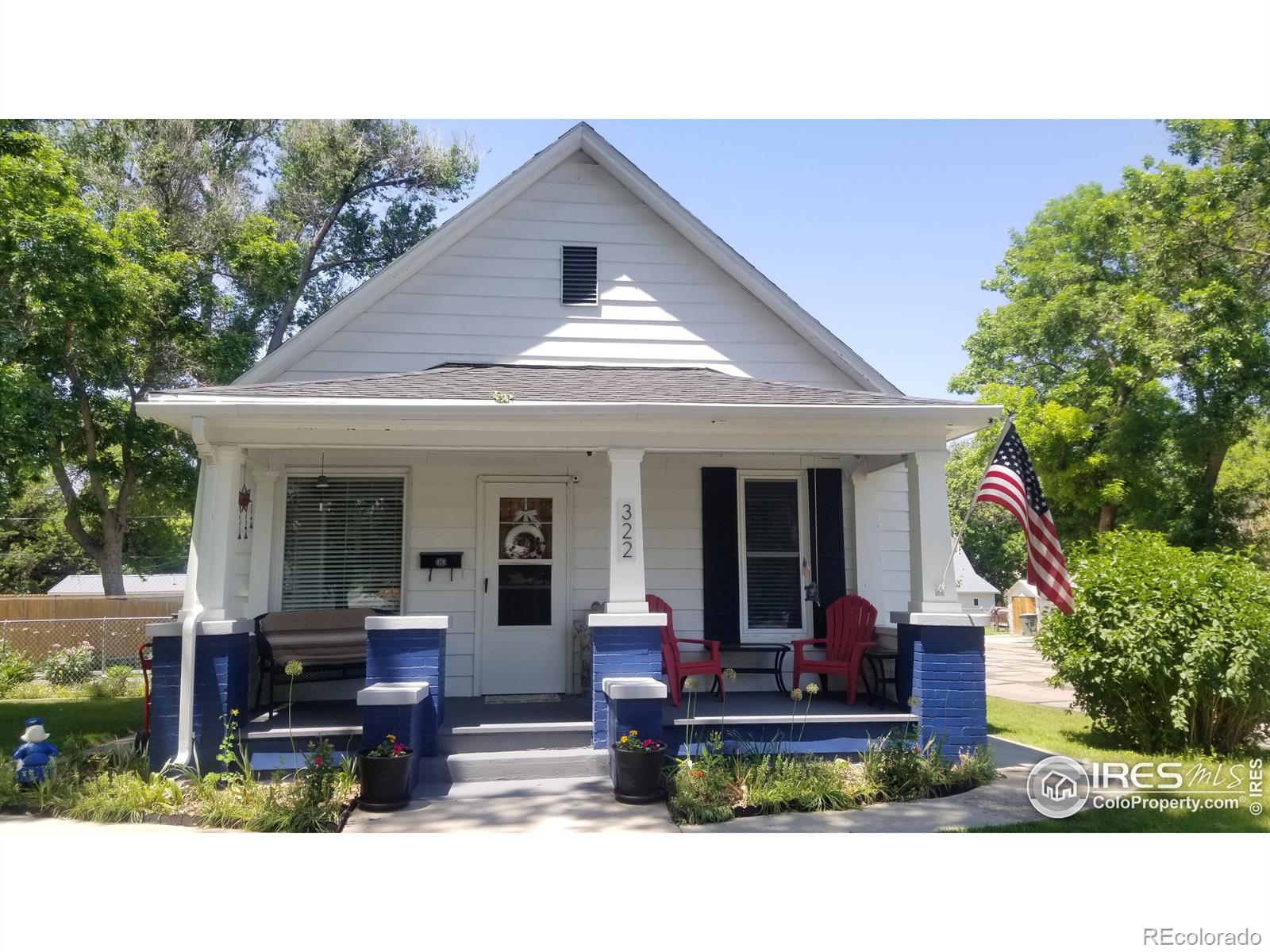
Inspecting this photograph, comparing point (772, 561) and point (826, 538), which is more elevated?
point (826, 538)

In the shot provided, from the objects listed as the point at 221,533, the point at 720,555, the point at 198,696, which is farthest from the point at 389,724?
the point at 720,555

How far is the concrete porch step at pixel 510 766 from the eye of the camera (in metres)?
6.31

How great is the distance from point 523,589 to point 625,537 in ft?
6.95

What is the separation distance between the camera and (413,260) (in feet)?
28.2

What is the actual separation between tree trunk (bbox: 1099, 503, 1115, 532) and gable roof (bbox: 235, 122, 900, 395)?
16.5 meters

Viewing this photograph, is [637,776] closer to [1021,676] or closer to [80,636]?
[1021,676]

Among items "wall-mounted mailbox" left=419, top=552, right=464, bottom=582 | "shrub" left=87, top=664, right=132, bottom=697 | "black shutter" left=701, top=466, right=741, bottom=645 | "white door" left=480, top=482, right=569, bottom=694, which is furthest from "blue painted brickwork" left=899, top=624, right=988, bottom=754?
"shrub" left=87, top=664, right=132, bottom=697

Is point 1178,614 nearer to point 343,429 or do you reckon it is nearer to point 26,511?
point 343,429

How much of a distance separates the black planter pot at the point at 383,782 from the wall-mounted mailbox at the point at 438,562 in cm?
274

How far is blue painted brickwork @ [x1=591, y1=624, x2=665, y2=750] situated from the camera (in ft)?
21.3

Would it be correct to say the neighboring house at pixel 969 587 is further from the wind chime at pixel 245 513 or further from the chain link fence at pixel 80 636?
the chain link fence at pixel 80 636

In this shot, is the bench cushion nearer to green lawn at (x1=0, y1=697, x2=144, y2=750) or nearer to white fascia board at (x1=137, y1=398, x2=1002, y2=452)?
white fascia board at (x1=137, y1=398, x2=1002, y2=452)

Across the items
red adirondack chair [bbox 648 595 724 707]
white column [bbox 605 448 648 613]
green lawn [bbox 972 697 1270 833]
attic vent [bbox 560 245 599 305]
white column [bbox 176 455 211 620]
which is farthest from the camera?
attic vent [bbox 560 245 599 305]
